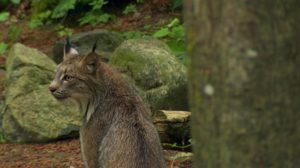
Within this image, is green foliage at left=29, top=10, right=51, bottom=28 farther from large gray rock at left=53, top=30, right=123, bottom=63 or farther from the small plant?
large gray rock at left=53, top=30, right=123, bottom=63

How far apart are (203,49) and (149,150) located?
3089 mm

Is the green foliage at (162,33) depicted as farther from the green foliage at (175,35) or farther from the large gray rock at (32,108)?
the large gray rock at (32,108)

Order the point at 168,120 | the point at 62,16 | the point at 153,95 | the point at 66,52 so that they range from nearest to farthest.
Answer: the point at 66,52, the point at 168,120, the point at 153,95, the point at 62,16

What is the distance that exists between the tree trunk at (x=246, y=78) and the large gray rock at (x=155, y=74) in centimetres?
547

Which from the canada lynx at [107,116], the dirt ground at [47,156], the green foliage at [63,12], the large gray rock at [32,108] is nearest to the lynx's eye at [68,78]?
the canada lynx at [107,116]

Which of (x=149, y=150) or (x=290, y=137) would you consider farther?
(x=149, y=150)

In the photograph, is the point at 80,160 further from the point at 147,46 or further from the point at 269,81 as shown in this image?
the point at 269,81

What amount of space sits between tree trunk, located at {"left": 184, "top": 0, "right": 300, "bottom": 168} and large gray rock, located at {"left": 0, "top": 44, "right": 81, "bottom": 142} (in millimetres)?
5690

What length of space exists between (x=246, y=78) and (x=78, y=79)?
3800 millimetres

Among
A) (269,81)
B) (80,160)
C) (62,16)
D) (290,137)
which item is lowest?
(80,160)

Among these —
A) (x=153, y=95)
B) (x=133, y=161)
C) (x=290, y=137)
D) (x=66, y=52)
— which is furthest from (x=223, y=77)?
(x=153, y=95)

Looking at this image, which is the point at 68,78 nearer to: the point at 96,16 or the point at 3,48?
the point at 3,48

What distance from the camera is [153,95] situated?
8.91m

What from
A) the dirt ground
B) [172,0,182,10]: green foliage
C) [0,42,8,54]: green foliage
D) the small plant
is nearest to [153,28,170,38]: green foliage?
[172,0,182,10]: green foliage
